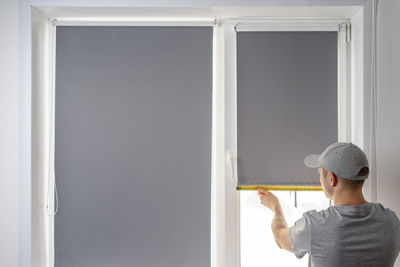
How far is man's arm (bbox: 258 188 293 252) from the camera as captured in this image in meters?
1.20

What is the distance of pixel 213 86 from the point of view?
164 centimetres

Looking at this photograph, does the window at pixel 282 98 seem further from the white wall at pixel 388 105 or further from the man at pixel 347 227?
the man at pixel 347 227

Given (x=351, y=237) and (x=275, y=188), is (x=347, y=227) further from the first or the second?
(x=275, y=188)

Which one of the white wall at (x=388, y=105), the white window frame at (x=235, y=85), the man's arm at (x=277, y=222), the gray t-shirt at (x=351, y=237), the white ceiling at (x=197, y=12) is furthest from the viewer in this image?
the white window frame at (x=235, y=85)

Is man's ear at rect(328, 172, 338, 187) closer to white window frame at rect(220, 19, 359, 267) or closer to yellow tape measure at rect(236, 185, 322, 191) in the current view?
yellow tape measure at rect(236, 185, 322, 191)

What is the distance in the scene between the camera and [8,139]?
4.82 ft

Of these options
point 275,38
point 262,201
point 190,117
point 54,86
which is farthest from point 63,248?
point 275,38

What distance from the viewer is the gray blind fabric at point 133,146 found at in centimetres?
160

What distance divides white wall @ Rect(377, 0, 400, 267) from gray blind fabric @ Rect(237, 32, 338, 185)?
218 millimetres

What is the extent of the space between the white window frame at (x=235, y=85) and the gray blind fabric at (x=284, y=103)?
0.03 m

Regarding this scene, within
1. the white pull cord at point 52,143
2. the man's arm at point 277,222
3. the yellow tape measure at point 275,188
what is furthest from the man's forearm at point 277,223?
the white pull cord at point 52,143

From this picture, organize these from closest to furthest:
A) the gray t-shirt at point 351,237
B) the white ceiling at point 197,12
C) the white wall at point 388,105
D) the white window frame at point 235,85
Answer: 1. the gray t-shirt at point 351,237
2. the white wall at point 388,105
3. the white ceiling at point 197,12
4. the white window frame at point 235,85

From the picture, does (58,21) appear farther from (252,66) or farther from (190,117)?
(252,66)

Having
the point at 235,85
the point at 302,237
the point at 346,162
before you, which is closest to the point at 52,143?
the point at 235,85
